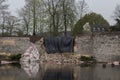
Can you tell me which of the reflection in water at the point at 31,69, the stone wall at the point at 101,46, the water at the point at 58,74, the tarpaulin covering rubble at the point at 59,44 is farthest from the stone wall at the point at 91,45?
the water at the point at 58,74

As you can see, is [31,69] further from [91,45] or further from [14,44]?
[14,44]

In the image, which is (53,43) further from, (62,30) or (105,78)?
(105,78)

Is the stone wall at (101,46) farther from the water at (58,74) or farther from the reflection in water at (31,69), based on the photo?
the water at (58,74)

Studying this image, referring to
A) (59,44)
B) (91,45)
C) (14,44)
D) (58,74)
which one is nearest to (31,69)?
(58,74)

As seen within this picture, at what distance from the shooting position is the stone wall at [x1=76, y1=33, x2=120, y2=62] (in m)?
38.3

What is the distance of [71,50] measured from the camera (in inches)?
1588

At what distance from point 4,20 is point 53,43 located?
19893 mm

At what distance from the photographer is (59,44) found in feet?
134

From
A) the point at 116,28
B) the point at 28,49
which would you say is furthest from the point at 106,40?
the point at 28,49

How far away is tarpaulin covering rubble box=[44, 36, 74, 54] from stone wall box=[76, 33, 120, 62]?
0.89 meters

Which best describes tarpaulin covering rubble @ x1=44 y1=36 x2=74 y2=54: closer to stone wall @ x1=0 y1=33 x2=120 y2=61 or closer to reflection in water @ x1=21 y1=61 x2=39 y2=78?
stone wall @ x1=0 y1=33 x2=120 y2=61

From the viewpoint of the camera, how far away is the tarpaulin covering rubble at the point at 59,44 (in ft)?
133

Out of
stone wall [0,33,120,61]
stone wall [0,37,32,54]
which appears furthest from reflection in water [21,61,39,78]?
stone wall [0,37,32,54]

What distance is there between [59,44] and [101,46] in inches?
186
